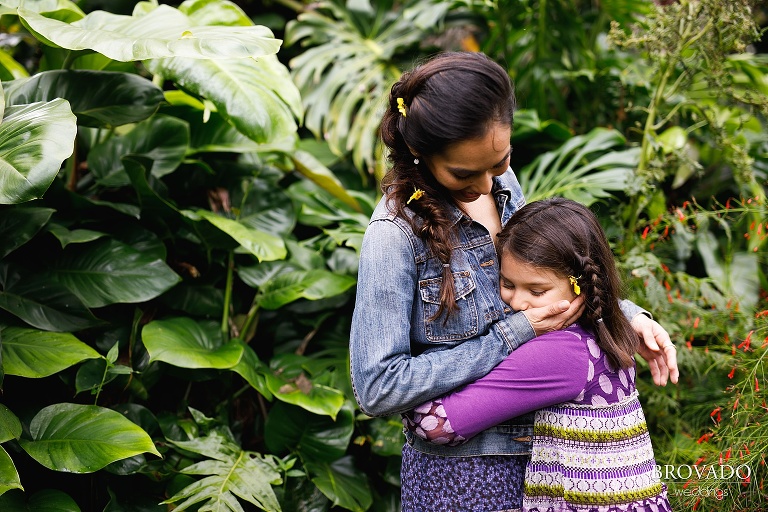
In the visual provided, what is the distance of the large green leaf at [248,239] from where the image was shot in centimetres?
266

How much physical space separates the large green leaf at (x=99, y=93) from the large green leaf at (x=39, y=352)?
0.78 metres

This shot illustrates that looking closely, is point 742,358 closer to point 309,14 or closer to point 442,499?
point 442,499

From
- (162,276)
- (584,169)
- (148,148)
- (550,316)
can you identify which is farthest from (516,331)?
(148,148)

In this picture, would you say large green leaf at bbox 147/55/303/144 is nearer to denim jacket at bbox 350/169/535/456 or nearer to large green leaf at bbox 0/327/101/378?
large green leaf at bbox 0/327/101/378

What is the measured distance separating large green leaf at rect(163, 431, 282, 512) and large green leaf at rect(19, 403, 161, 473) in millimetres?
218

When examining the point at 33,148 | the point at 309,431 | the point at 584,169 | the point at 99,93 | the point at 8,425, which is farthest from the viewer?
the point at 584,169

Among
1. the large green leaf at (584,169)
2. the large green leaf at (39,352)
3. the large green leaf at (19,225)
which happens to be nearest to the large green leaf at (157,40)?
the large green leaf at (19,225)

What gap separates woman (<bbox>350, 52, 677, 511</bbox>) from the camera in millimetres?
1540

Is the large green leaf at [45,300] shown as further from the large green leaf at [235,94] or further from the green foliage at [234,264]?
the large green leaf at [235,94]

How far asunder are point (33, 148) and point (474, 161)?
1188 mm

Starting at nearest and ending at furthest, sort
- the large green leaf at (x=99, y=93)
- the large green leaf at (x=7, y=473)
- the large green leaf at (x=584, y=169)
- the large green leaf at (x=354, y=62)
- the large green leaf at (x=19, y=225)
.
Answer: the large green leaf at (x=7, y=473) < the large green leaf at (x=19, y=225) < the large green leaf at (x=99, y=93) < the large green leaf at (x=584, y=169) < the large green leaf at (x=354, y=62)

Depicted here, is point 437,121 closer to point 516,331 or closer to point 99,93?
point 516,331

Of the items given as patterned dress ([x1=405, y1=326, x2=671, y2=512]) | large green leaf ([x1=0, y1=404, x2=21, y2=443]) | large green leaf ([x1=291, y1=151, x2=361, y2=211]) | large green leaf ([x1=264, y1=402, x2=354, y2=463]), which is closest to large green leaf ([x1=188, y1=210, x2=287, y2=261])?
large green leaf ([x1=264, y1=402, x2=354, y2=463])

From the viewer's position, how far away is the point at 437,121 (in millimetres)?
1519
